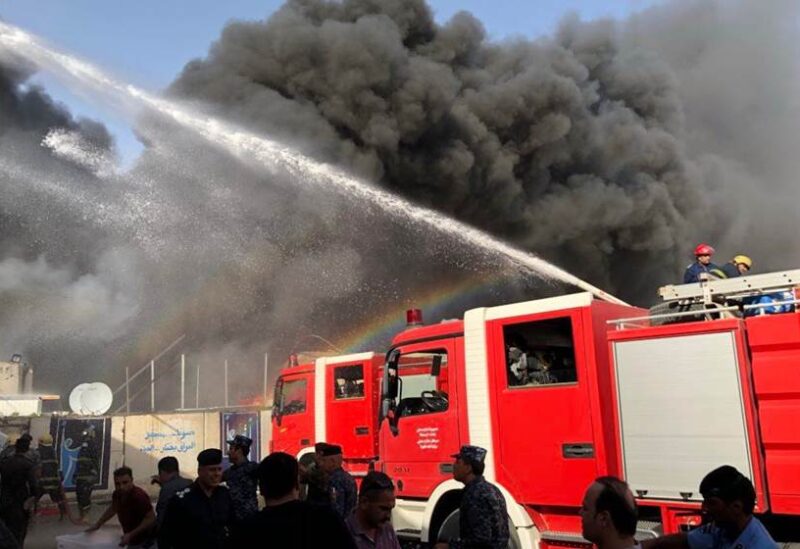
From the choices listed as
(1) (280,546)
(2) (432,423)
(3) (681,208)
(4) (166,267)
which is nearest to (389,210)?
(4) (166,267)

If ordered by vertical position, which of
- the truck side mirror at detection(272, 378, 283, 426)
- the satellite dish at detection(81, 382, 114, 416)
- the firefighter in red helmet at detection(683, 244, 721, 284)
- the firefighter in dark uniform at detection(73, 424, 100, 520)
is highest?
the firefighter in red helmet at detection(683, 244, 721, 284)

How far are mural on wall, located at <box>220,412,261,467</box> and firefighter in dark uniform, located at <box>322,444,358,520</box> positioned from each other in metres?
12.7

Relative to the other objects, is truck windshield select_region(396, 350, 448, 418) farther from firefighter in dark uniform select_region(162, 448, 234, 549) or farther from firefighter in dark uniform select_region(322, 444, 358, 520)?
firefighter in dark uniform select_region(162, 448, 234, 549)

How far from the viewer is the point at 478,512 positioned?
395 centimetres

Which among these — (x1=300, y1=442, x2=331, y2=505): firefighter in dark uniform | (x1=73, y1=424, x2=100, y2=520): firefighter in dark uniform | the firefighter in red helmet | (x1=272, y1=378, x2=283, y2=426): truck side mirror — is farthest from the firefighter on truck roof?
(x1=73, y1=424, x2=100, y2=520): firefighter in dark uniform

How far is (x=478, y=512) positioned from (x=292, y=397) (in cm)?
784

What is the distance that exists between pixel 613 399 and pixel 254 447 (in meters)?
14.0

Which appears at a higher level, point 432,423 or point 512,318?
point 512,318

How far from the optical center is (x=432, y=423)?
6.40 m

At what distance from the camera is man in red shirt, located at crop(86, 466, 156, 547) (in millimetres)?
4512

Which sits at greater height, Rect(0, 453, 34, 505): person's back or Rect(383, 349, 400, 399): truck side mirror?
Rect(383, 349, 400, 399): truck side mirror

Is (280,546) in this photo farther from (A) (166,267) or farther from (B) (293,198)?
(A) (166,267)

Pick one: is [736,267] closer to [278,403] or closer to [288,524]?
[288,524]

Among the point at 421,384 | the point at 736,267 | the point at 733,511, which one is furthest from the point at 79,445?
the point at 733,511
